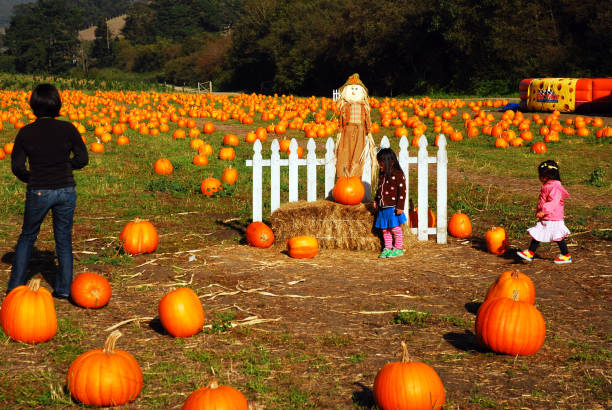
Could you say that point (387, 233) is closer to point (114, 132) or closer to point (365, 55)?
point (114, 132)

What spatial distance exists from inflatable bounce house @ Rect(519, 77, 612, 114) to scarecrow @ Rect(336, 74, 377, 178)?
70.3ft

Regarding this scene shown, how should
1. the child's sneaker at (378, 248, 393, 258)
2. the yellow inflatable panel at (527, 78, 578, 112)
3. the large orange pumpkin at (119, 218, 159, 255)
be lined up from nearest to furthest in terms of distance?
1. the large orange pumpkin at (119, 218, 159, 255)
2. the child's sneaker at (378, 248, 393, 258)
3. the yellow inflatable panel at (527, 78, 578, 112)

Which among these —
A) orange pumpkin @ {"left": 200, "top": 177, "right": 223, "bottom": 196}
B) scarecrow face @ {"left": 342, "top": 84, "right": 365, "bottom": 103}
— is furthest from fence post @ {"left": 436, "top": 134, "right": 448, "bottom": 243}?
orange pumpkin @ {"left": 200, "top": 177, "right": 223, "bottom": 196}

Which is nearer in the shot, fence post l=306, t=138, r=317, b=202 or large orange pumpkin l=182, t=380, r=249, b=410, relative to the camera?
large orange pumpkin l=182, t=380, r=249, b=410

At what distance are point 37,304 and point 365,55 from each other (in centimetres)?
5415

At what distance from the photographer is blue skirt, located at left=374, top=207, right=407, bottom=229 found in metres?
8.91

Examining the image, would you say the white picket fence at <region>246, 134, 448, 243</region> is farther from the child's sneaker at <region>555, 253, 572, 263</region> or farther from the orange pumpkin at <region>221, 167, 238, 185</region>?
the orange pumpkin at <region>221, 167, 238, 185</region>

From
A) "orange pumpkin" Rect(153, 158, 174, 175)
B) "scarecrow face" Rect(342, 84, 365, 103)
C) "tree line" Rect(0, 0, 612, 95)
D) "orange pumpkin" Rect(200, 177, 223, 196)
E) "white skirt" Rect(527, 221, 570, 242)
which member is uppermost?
"tree line" Rect(0, 0, 612, 95)

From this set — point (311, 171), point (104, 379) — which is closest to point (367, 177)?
point (311, 171)

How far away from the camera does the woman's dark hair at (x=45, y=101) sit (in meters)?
6.55

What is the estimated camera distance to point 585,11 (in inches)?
1656

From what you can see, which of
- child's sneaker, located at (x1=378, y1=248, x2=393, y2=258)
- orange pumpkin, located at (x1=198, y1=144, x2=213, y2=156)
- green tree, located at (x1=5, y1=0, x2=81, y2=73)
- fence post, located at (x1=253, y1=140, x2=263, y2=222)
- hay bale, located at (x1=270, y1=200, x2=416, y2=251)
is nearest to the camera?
child's sneaker, located at (x1=378, y1=248, x2=393, y2=258)

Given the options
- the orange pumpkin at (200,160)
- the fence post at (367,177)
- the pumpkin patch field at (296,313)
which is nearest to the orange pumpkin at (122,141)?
the orange pumpkin at (200,160)

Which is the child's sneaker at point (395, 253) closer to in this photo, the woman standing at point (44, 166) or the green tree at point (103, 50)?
the woman standing at point (44, 166)
